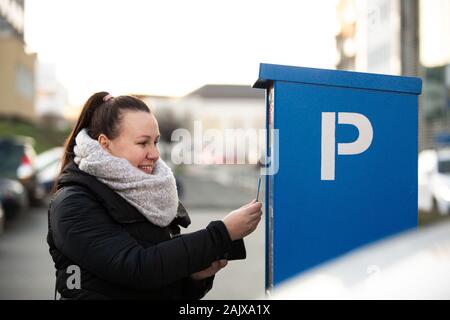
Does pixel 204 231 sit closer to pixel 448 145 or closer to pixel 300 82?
pixel 300 82

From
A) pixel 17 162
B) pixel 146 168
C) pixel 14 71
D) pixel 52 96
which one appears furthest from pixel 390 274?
pixel 52 96

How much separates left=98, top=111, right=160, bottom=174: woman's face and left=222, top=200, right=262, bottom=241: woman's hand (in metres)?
0.31

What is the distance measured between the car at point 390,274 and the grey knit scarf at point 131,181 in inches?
17.8

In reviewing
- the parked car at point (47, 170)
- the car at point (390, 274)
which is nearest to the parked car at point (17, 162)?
the parked car at point (47, 170)

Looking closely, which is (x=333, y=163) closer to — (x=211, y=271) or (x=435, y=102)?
(x=211, y=271)

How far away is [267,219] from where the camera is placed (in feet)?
6.84

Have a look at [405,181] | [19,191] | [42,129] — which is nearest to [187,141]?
[405,181]

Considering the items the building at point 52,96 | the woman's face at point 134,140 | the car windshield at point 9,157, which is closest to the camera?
the woman's face at point 134,140

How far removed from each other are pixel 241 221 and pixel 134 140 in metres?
0.40

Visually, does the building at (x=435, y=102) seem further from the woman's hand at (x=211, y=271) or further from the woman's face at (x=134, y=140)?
the woman's face at (x=134, y=140)

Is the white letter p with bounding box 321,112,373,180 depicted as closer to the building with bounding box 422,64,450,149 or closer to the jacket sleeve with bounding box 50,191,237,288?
the jacket sleeve with bounding box 50,191,237,288

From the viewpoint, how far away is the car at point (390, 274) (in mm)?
1361
